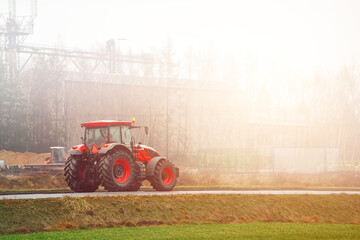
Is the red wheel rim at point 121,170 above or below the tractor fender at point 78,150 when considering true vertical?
below

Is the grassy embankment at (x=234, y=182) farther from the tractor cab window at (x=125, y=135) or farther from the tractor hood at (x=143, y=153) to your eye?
the tractor cab window at (x=125, y=135)

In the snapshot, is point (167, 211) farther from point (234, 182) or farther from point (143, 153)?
point (234, 182)

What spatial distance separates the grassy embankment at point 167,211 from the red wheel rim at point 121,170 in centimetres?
189

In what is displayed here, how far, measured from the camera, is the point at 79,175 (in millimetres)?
18094

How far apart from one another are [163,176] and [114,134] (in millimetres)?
2903

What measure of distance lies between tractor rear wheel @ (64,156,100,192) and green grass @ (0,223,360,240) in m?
5.06

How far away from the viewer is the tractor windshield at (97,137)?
18.3 m

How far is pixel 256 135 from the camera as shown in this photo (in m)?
59.4

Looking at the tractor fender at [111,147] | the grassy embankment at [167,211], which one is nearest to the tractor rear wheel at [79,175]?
the tractor fender at [111,147]

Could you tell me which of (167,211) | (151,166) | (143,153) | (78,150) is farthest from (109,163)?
(167,211)

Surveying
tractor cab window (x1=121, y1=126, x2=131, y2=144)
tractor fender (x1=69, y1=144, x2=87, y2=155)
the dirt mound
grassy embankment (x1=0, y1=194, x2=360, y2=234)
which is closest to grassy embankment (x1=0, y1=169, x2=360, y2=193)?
tractor fender (x1=69, y1=144, x2=87, y2=155)

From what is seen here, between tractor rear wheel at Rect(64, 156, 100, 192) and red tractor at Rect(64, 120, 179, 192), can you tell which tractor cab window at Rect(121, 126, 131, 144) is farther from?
tractor rear wheel at Rect(64, 156, 100, 192)

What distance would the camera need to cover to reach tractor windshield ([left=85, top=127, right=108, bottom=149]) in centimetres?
1828

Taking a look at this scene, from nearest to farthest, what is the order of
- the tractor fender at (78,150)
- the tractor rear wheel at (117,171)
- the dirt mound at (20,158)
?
the tractor rear wheel at (117,171) < the tractor fender at (78,150) < the dirt mound at (20,158)
